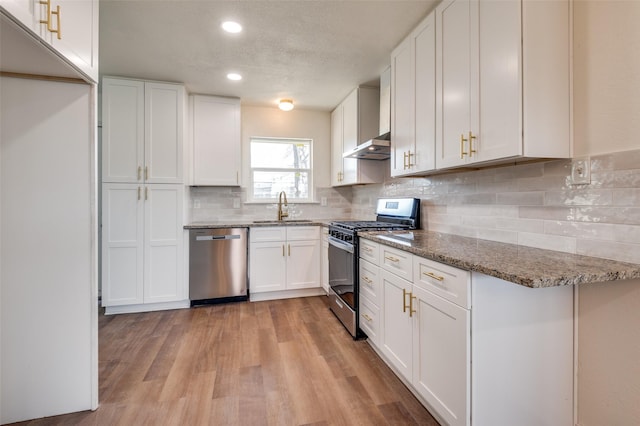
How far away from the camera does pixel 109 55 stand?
2533 mm

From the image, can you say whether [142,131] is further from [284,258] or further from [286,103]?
[284,258]

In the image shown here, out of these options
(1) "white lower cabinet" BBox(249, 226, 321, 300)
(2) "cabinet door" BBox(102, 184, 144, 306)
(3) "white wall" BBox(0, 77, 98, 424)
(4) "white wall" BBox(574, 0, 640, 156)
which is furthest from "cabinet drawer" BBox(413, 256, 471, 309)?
(2) "cabinet door" BBox(102, 184, 144, 306)

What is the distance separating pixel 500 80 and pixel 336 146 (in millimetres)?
2558

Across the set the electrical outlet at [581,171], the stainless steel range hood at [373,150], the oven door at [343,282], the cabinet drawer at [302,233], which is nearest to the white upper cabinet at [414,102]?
the stainless steel range hood at [373,150]

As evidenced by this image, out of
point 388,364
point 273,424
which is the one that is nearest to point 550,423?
point 388,364

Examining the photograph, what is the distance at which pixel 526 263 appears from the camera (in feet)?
3.98

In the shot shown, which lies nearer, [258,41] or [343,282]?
[258,41]

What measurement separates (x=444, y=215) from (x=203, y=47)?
7.87 ft

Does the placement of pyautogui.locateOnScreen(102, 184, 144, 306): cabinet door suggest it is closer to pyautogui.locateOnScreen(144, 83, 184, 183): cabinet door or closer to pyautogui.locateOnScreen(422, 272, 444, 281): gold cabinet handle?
pyautogui.locateOnScreen(144, 83, 184, 183): cabinet door

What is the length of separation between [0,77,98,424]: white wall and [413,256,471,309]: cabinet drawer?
1.81 meters

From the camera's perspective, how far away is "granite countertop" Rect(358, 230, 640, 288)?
102 cm

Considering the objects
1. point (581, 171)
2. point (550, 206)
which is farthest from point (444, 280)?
point (581, 171)

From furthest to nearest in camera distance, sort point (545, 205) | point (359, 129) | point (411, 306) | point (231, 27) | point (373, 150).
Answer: point (359, 129), point (373, 150), point (231, 27), point (411, 306), point (545, 205)

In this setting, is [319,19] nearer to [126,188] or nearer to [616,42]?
[616,42]
